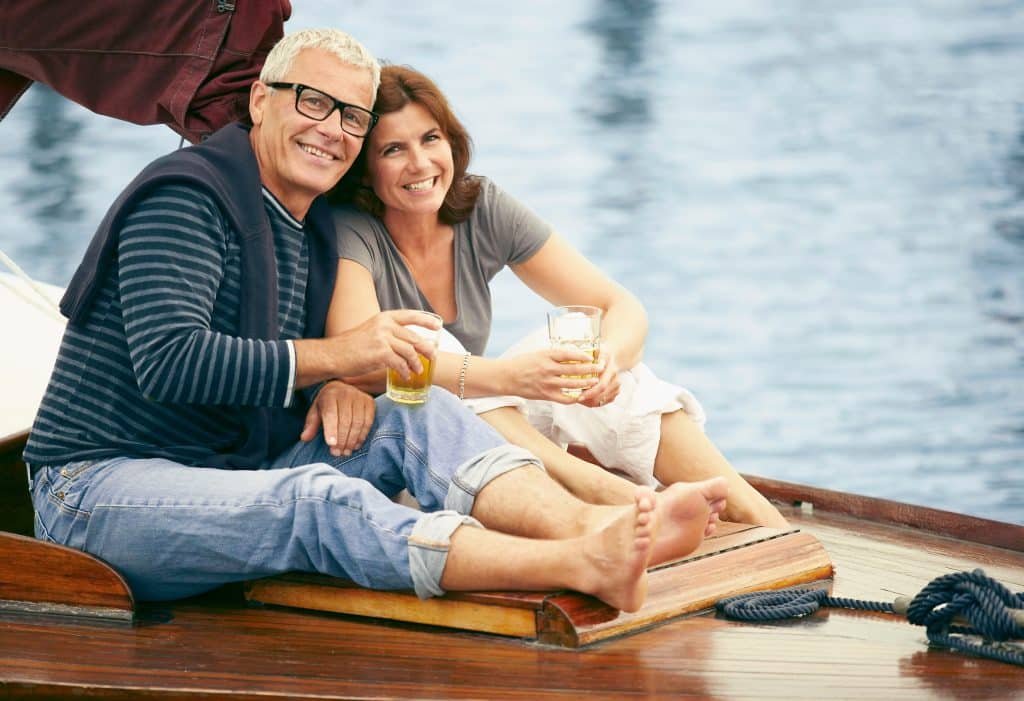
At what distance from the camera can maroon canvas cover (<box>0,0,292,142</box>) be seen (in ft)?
8.66

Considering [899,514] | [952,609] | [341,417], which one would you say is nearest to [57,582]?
[341,417]

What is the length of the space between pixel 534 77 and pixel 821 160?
3117 mm

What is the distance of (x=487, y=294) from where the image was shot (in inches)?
113

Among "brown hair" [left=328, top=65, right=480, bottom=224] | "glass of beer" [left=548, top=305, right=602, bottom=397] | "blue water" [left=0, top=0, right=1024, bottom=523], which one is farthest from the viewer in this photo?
"blue water" [left=0, top=0, right=1024, bottom=523]

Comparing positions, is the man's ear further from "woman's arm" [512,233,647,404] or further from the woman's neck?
"woman's arm" [512,233,647,404]

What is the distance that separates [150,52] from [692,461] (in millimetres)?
1282

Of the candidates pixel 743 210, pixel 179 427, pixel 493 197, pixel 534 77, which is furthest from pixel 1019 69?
pixel 179 427

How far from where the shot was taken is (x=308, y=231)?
252 centimetres

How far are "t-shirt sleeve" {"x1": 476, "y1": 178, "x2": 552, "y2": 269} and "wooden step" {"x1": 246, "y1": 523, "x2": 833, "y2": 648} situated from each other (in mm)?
686

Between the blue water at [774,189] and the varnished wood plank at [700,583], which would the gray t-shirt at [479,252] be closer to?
the varnished wood plank at [700,583]

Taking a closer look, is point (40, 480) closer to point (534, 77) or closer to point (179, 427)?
point (179, 427)

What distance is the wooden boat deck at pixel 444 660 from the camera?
1871 millimetres

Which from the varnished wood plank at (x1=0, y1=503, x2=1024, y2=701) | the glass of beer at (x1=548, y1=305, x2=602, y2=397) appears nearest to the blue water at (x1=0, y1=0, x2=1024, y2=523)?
the glass of beer at (x1=548, y1=305, x2=602, y2=397)

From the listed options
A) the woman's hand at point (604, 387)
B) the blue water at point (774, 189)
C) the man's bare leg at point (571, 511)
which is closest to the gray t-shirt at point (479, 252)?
the woman's hand at point (604, 387)
